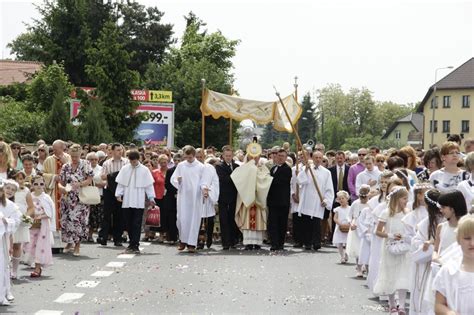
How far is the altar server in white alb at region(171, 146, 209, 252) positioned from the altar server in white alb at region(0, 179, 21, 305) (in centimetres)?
754

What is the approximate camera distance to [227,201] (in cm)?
1911

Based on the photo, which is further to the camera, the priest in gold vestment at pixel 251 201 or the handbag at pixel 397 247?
the priest in gold vestment at pixel 251 201

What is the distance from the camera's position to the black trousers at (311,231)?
19.1 metres

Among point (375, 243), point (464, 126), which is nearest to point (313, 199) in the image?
point (375, 243)

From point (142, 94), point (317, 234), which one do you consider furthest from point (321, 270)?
point (142, 94)

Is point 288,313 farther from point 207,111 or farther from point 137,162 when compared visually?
point 207,111

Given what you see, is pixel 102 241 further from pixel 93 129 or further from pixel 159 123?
pixel 159 123

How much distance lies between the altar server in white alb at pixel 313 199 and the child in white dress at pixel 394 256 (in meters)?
8.10

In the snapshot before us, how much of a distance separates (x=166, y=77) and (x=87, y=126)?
116 feet

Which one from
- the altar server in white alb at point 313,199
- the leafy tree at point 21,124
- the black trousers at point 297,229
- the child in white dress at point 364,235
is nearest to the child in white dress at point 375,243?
the child in white dress at point 364,235

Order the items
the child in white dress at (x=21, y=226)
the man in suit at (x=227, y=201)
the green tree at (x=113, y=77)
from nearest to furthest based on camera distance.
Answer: the child in white dress at (x=21, y=226)
the man in suit at (x=227, y=201)
the green tree at (x=113, y=77)

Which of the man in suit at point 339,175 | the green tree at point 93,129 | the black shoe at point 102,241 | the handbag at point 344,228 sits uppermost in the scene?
the green tree at point 93,129

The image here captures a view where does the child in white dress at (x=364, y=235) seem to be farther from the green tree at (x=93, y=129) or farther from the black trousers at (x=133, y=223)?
the green tree at (x=93, y=129)

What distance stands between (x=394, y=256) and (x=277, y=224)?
7970 millimetres
